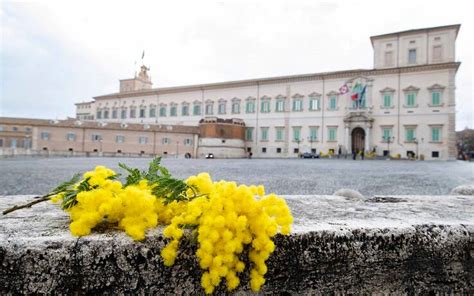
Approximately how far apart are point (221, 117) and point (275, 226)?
141ft

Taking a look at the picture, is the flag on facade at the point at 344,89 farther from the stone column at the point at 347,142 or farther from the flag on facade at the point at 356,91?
the stone column at the point at 347,142

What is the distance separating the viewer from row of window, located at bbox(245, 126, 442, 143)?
30.9 metres

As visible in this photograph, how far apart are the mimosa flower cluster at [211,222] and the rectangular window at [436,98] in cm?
3689

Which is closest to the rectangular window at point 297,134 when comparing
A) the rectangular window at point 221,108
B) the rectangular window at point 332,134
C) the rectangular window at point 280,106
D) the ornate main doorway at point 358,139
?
the rectangular window at point 280,106

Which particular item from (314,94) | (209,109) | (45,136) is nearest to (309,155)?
(314,94)

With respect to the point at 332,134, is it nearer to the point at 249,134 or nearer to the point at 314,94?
the point at 314,94

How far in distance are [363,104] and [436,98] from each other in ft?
23.0

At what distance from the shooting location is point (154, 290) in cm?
84

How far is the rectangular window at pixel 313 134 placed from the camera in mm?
36438

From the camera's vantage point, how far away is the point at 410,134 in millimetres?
31812

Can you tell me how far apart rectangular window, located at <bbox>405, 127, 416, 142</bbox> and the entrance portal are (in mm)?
4319

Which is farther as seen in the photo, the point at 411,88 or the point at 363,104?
the point at 363,104

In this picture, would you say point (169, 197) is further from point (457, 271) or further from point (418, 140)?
point (418, 140)

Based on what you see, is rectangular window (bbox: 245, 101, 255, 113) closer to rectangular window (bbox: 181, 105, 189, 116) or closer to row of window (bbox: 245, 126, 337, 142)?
row of window (bbox: 245, 126, 337, 142)
